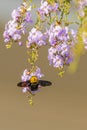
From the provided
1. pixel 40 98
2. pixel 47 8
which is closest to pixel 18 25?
pixel 47 8

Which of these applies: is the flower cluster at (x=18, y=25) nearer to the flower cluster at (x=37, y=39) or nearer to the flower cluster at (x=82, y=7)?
the flower cluster at (x=37, y=39)

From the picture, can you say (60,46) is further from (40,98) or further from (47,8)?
(40,98)

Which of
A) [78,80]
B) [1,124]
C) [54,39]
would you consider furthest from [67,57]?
[78,80]

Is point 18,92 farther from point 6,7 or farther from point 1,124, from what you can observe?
point 6,7

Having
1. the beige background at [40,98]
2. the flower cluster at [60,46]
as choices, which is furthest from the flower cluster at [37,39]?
the beige background at [40,98]

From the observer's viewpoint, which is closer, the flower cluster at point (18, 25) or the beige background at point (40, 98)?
the flower cluster at point (18, 25)

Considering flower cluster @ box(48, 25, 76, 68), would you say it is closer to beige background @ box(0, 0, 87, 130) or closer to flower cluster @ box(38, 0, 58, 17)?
flower cluster @ box(38, 0, 58, 17)

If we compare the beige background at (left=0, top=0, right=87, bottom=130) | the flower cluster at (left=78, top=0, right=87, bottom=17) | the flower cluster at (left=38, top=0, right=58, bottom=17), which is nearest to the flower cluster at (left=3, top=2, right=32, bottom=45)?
the flower cluster at (left=38, top=0, right=58, bottom=17)
